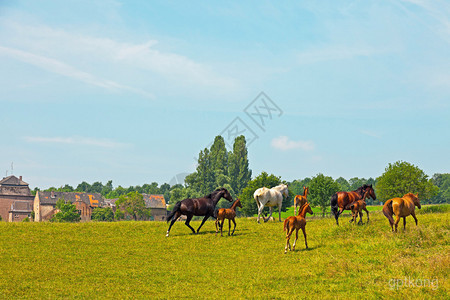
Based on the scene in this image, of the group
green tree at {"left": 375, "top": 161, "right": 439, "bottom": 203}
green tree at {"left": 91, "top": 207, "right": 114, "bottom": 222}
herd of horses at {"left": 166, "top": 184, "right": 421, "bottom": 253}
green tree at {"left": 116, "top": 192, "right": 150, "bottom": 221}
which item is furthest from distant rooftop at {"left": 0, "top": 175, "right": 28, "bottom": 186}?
herd of horses at {"left": 166, "top": 184, "right": 421, "bottom": 253}

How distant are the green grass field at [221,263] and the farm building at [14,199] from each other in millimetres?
110561

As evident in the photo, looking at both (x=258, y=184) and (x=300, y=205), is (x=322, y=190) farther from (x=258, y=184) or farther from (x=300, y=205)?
(x=300, y=205)

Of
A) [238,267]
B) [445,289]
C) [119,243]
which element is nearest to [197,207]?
[119,243]

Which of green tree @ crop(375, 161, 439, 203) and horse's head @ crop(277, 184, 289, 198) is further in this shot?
green tree @ crop(375, 161, 439, 203)

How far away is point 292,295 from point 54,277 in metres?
9.47

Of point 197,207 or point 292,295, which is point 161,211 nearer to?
point 197,207

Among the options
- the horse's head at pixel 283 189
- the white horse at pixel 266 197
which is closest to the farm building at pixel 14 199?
the horse's head at pixel 283 189

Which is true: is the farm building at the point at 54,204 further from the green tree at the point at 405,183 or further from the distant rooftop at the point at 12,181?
the green tree at the point at 405,183

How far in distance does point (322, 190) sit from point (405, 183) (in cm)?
1408

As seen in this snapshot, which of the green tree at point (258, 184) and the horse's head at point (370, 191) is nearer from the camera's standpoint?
the horse's head at point (370, 191)

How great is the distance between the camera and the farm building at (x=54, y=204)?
120131 mm

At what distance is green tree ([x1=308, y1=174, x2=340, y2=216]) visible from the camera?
72250 millimetres

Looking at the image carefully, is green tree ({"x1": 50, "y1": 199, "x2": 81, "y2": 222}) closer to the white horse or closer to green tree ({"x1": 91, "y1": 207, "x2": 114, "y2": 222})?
green tree ({"x1": 91, "y1": 207, "x2": 114, "y2": 222})

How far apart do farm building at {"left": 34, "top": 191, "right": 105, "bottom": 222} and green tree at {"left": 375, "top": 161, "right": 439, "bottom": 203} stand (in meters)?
89.3
